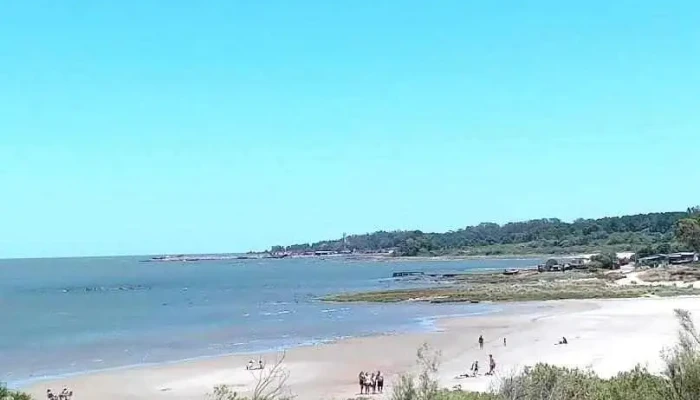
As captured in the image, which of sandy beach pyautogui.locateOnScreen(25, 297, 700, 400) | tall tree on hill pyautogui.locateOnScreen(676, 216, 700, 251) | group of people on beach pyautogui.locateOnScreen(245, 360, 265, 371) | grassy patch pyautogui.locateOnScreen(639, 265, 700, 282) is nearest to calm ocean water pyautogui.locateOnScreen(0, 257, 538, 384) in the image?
sandy beach pyautogui.locateOnScreen(25, 297, 700, 400)

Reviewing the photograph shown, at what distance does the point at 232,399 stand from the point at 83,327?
193 ft

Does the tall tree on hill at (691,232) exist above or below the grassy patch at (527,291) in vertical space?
above

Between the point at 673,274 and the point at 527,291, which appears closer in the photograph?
the point at 527,291

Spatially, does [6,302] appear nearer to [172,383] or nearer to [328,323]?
[328,323]

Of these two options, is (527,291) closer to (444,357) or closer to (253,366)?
(444,357)

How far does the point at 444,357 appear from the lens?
4241cm

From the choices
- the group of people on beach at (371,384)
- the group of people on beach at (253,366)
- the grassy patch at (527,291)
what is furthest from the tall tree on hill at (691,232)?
the group of people on beach at (371,384)

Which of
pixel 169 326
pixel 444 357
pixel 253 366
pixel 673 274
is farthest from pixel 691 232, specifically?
pixel 253 366

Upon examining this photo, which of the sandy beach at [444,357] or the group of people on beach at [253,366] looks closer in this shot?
the sandy beach at [444,357]

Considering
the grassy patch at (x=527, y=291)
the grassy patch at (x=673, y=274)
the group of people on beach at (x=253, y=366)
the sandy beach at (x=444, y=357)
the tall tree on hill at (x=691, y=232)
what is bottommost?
the sandy beach at (x=444, y=357)

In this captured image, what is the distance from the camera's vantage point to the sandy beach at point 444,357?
34.7 metres

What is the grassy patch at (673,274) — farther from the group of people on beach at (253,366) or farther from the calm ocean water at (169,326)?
the group of people on beach at (253,366)

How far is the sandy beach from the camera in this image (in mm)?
34688

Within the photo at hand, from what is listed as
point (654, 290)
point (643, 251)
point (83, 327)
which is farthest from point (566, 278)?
point (83, 327)
